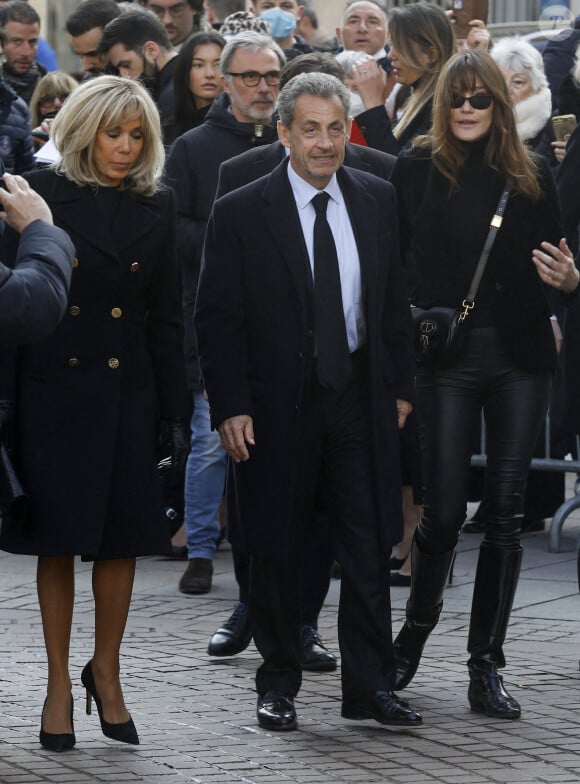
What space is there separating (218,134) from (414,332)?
8.20 feet

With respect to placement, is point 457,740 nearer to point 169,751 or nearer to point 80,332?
point 169,751

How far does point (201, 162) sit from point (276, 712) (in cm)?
325

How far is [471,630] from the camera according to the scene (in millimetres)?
6398

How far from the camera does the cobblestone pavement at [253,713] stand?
5469 mm

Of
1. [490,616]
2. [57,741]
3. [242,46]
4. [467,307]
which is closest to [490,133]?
[467,307]

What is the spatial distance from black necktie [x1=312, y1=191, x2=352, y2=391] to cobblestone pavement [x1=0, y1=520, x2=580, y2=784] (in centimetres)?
119

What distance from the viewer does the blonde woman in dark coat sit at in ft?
18.8

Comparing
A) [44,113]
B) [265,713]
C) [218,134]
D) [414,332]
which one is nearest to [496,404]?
[414,332]

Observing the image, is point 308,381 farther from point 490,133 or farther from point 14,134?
point 14,134

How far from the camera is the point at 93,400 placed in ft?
19.0

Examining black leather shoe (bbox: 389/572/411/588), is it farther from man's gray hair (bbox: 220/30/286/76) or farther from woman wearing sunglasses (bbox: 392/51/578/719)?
man's gray hair (bbox: 220/30/286/76)

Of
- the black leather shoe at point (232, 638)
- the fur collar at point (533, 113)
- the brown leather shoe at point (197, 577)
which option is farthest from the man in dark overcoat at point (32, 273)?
the fur collar at point (533, 113)

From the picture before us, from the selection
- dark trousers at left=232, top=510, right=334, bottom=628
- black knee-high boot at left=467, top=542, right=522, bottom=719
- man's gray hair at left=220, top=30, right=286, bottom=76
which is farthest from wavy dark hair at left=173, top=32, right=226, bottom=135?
black knee-high boot at left=467, top=542, right=522, bottom=719

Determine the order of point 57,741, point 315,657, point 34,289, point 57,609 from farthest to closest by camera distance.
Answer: point 315,657
point 57,609
point 57,741
point 34,289
